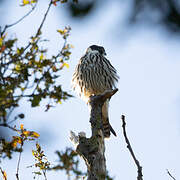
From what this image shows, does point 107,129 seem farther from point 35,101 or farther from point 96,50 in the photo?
point 35,101

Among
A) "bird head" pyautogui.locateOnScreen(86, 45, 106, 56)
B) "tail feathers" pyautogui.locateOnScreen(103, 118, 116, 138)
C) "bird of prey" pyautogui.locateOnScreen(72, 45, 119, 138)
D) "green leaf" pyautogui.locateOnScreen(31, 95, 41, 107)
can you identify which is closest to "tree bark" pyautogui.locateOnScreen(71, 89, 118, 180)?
"green leaf" pyautogui.locateOnScreen(31, 95, 41, 107)

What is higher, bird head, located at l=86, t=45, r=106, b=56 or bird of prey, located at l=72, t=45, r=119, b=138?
bird head, located at l=86, t=45, r=106, b=56

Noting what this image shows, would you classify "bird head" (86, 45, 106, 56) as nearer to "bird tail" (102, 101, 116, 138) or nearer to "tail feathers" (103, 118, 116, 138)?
"bird tail" (102, 101, 116, 138)

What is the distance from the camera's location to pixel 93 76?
634 centimetres

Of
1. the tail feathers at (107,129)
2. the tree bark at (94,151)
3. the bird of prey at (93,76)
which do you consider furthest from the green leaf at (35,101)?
the tail feathers at (107,129)

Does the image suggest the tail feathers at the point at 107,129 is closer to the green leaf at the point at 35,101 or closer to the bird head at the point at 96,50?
the bird head at the point at 96,50

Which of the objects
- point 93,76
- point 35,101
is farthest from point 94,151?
point 93,76

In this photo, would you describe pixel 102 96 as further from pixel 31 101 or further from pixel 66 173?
pixel 66 173

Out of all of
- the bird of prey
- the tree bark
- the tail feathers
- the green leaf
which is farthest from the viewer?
the tail feathers

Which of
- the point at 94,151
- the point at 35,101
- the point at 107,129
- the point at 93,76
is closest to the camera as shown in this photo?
the point at 35,101

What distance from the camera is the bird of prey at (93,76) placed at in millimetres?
6363

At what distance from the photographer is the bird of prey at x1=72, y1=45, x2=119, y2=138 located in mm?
6363

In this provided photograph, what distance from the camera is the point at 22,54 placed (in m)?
2.53

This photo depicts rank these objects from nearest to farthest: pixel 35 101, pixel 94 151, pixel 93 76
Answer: pixel 35 101 → pixel 94 151 → pixel 93 76
